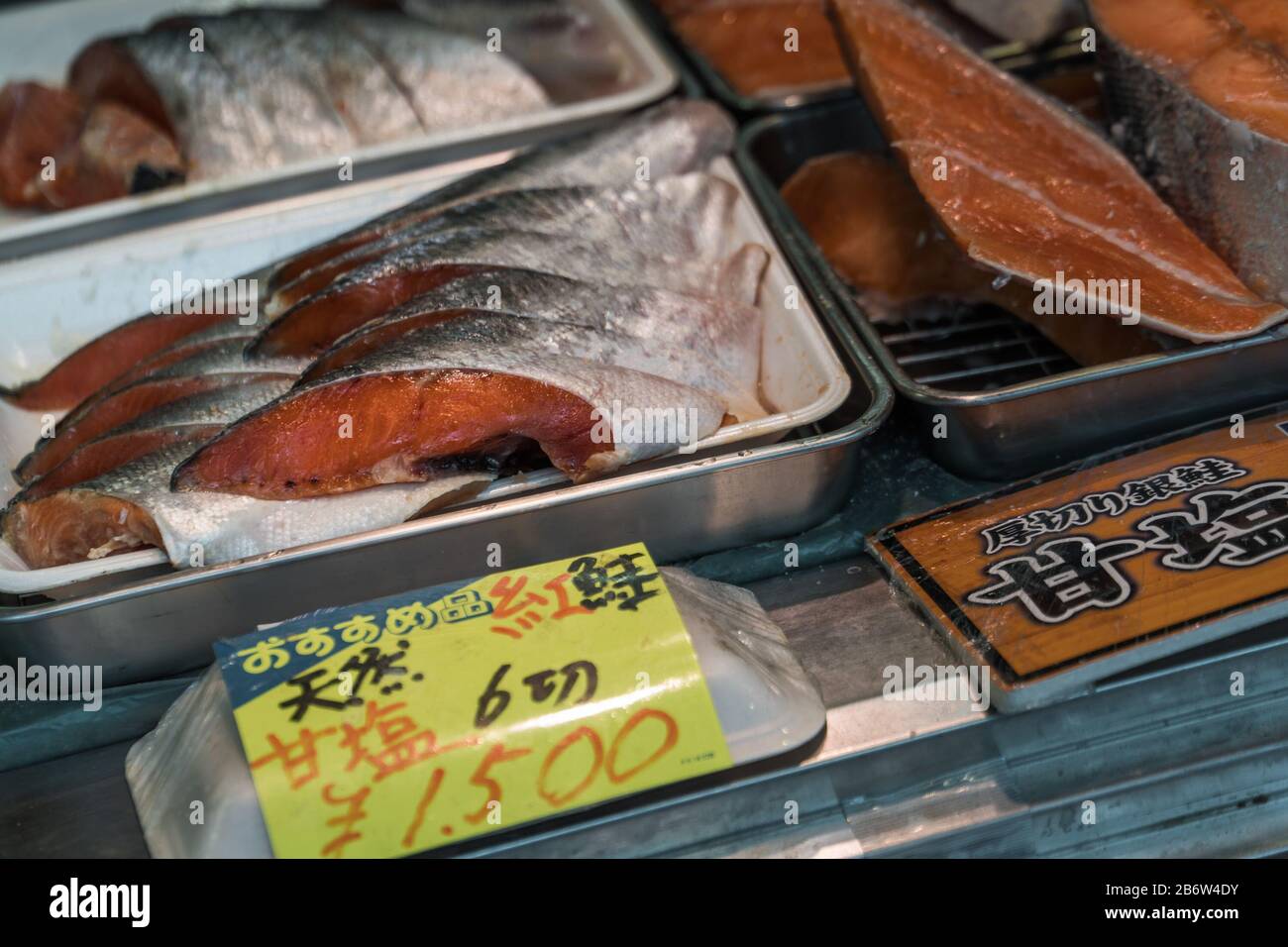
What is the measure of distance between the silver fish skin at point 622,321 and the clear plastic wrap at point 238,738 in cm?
47

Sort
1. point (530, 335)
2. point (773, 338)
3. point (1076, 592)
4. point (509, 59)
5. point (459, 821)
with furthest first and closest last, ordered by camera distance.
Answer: point (509, 59)
point (773, 338)
point (530, 335)
point (1076, 592)
point (459, 821)

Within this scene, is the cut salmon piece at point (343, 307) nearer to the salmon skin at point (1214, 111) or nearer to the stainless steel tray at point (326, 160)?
the stainless steel tray at point (326, 160)

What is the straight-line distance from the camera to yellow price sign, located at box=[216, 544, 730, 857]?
4.15ft

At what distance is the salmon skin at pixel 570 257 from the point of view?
1.90 m

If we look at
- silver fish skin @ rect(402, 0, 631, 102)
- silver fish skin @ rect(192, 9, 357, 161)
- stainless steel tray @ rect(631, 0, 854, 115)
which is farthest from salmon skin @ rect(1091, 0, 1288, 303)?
silver fish skin @ rect(192, 9, 357, 161)

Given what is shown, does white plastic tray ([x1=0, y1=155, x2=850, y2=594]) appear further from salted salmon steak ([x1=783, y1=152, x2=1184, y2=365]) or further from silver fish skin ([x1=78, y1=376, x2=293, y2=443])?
silver fish skin ([x1=78, y1=376, x2=293, y2=443])

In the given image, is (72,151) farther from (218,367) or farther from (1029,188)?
(1029,188)

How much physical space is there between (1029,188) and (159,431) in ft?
5.22

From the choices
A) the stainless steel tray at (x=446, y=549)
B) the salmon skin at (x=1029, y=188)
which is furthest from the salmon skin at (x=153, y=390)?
the salmon skin at (x=1029, y=188)

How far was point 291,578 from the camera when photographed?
1.58 meters

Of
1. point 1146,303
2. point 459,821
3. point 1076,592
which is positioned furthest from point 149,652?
point 1146,303

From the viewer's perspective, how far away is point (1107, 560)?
4.91ft
